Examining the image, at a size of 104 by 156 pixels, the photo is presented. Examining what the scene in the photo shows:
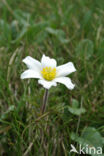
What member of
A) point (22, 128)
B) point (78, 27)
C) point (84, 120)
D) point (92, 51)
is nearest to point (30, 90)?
point (22, 128)

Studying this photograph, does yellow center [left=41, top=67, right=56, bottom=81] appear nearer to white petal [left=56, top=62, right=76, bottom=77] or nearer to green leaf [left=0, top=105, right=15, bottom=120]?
white petal [left=56, top=62, right=76, bottom=77]

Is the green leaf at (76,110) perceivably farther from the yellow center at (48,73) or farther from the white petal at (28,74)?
the white petal at (28,74)

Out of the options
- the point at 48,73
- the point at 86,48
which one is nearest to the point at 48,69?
the point at 48,73

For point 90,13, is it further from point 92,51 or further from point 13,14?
point 13,14

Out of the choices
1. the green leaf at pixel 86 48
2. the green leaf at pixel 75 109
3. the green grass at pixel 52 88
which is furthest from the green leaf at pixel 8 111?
the green leaf at pixel 86 48

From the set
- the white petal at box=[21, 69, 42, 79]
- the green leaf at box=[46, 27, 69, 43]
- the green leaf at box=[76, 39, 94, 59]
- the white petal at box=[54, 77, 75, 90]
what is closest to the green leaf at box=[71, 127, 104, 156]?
the white petal at box=[54, 77, 75, 90]

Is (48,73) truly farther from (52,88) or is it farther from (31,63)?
(52,88)
